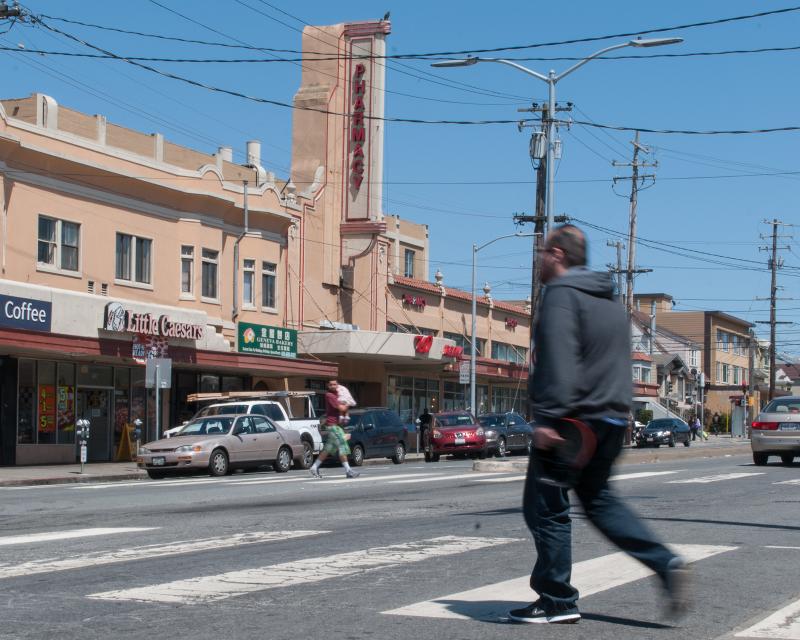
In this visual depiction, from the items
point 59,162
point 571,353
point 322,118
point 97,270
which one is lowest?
point 571,353

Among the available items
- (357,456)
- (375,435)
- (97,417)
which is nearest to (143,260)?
(97,417)

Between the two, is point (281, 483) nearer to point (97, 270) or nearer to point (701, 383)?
point (97, 270)

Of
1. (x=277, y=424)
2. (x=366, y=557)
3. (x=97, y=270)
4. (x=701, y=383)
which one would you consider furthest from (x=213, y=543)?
(x=701, y=383)

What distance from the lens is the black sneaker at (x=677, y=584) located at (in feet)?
19.1

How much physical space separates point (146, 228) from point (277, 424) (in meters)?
9.98

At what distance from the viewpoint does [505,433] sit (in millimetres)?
39406

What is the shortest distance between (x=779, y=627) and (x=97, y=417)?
30388 millimetres

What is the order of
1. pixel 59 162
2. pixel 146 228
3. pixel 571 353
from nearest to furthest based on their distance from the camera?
pixel 571 353, pixel 59 162, pixel 146 228

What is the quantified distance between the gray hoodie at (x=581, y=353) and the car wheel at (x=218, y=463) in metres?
20.8

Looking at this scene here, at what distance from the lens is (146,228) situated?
35.9 metres

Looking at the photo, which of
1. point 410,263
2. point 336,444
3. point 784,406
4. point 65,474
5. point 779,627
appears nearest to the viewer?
point 779,627

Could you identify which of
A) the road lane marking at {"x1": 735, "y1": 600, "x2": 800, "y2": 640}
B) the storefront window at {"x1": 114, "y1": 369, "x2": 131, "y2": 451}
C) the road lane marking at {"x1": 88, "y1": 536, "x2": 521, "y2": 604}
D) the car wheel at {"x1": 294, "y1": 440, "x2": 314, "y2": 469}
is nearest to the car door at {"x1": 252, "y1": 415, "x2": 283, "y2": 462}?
the car wheel at {"x1": 294, "y1": 440, "x2": 314, "y2": 469}

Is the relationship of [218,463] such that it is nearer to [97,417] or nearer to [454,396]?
[97,417]

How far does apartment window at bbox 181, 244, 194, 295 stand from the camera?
123 ft
